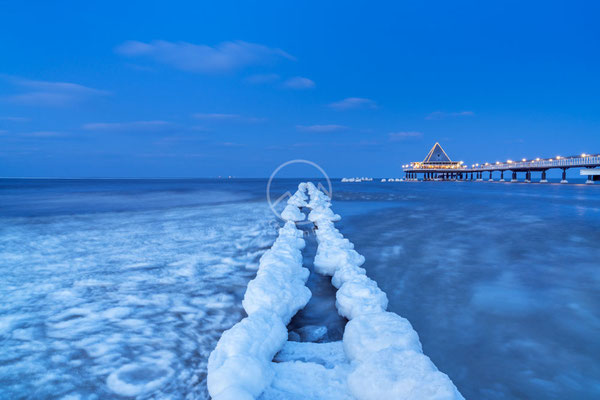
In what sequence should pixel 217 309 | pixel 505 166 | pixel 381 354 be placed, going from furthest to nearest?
1. pixel 505 166
2. pixel 217 309
3. pixel 381 354

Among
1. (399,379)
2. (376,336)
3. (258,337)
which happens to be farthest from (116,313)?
(399,379)

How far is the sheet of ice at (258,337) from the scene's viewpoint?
70.5 inches

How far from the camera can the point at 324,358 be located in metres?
2.31

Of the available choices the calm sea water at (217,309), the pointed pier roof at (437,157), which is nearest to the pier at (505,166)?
the pointed pier roof at (437,157)

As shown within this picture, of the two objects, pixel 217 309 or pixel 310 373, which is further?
pixel 217 309

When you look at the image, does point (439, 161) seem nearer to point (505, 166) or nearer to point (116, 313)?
point (505, 166)

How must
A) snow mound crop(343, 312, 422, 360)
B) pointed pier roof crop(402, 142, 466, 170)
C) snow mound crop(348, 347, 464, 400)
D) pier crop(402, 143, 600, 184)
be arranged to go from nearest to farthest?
snow mound crop(348, 347, 464, 400) → snow mound crop(343, 312, 422, 360) → pier crop(402, 143, 600, 184) → pointed pier roof crop(402, 142, 466, 170)

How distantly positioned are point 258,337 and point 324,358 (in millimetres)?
549

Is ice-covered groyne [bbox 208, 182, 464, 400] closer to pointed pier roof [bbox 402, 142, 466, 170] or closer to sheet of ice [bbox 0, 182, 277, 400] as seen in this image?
sheet of ice [bbox 0, 182, 277, 400]

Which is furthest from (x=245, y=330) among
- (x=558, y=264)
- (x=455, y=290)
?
(x=558, y=264)

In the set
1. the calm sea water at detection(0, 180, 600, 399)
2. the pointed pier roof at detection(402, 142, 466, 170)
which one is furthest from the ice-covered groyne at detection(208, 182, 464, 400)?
the pointed pier roof at detection(402, 142, 466, 170)

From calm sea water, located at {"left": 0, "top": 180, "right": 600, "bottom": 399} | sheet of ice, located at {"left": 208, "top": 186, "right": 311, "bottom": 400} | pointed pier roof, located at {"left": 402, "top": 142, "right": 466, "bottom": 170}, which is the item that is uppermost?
pointed pier roof, located at {"left": 402, "top": 142, "right": 466, "bottom": 170}

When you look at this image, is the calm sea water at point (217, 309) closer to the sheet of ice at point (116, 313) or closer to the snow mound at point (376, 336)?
the sheet of ice at point (116, 313)

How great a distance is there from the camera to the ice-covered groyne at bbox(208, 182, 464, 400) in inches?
66.3
